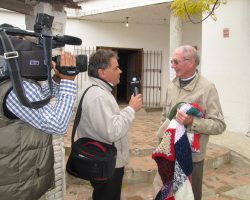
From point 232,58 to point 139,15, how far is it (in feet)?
13.0

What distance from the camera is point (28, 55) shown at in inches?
64.2

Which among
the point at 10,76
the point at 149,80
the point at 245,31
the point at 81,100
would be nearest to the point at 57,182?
the point at 81,100

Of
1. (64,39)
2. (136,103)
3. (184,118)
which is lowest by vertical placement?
(184,118)

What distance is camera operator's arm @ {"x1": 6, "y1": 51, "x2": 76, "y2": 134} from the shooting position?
162 centimetres

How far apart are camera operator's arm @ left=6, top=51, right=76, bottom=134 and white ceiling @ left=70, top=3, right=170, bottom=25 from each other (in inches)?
267

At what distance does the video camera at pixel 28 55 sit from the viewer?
1.55 meters

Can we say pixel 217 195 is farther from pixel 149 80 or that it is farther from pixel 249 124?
pixel 149 80

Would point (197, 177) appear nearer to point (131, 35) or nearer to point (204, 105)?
point (204, 105)

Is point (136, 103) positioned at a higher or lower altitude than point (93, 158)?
higher

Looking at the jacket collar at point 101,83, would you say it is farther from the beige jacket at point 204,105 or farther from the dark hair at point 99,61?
the beige jacket at point 204,105

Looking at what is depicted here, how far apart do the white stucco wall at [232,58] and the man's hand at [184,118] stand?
14.1 ft

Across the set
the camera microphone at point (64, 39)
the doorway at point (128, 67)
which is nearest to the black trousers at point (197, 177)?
the camera microphone at point (64, 39)

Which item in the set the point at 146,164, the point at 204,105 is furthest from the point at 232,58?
the point at 204,105

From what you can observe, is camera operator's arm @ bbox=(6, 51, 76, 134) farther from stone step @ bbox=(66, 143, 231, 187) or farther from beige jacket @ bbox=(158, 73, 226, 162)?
stone step @ bbox=(66, 143, 231, 187)
